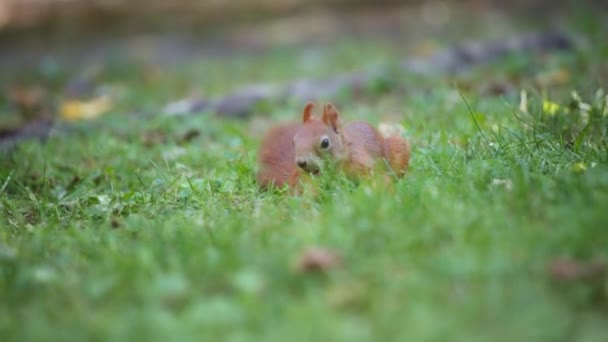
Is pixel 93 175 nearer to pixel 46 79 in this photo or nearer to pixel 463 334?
pixel 463 334

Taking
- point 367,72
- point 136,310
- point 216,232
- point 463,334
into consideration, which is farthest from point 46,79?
point 463,334

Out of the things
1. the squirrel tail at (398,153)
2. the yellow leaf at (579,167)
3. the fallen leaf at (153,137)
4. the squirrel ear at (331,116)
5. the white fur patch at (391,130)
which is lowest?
the fallen leaf at (153,137)

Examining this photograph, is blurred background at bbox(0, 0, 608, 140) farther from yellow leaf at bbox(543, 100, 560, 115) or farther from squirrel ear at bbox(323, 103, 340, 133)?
squirrel ear at bbox(323, 103, 340, 133)

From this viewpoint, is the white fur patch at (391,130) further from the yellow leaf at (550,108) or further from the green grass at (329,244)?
the yellow leaf at (550,108)

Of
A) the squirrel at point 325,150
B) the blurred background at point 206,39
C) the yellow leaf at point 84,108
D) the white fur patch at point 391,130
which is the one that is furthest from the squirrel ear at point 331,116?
the blurred background at point 206,39

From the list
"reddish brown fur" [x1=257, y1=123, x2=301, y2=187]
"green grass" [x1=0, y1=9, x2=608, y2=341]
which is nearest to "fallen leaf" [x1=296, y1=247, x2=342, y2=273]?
"green grass" [x1=0, y1=9, x2=608, y2=341]

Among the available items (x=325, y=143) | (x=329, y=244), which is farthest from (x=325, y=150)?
(x=329, y=244)

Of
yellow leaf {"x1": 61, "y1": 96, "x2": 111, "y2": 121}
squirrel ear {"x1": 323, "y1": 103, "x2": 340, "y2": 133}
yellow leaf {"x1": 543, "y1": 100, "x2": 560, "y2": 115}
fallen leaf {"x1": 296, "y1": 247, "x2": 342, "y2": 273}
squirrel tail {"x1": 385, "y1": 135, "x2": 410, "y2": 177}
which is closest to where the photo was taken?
fallen leaf {"x1": 296, "y1": 247, "x2": 342, "y2": 273}
